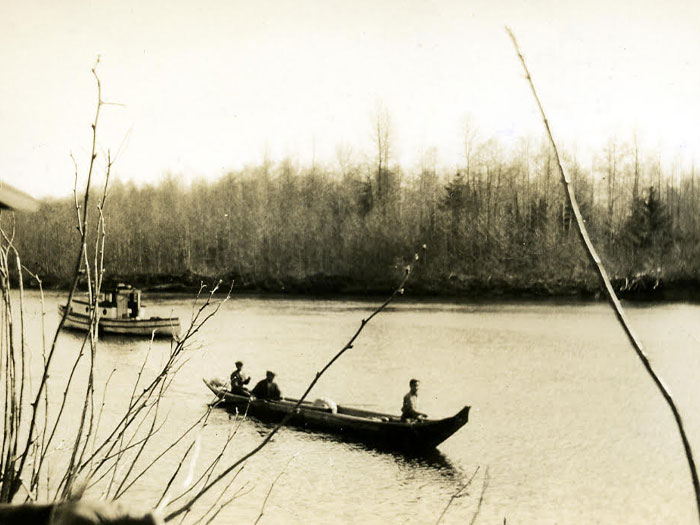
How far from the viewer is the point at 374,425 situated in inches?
446

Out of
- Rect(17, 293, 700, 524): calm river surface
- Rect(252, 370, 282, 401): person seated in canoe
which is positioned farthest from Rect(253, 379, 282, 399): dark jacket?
Rect(17, 293, 700, 524): calm river surface

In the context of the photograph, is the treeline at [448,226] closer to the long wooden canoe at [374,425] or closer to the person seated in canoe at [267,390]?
the person seated in canoe at [267,390]

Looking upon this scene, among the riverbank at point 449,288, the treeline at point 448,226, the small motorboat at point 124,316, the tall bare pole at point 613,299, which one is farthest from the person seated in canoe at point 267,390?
the riverbank at point 449,288

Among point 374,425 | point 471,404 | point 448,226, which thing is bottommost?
point 471,404

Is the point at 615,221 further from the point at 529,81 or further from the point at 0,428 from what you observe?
the point at 529,81

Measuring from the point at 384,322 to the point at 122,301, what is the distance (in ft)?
26.5

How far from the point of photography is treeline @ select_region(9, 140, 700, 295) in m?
24.0

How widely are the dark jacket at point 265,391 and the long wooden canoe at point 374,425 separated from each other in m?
0.11

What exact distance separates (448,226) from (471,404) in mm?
11640

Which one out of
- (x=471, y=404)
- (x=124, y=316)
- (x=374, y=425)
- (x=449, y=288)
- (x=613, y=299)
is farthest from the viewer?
(x=449, y=288)

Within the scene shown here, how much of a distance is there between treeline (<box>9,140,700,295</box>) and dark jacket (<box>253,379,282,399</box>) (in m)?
10.0

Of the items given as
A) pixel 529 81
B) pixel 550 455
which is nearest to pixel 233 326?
pixel 550 455

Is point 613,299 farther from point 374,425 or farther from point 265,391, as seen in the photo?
point 265,391

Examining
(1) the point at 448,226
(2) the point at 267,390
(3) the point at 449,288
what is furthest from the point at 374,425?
(3) the point at 449,288
